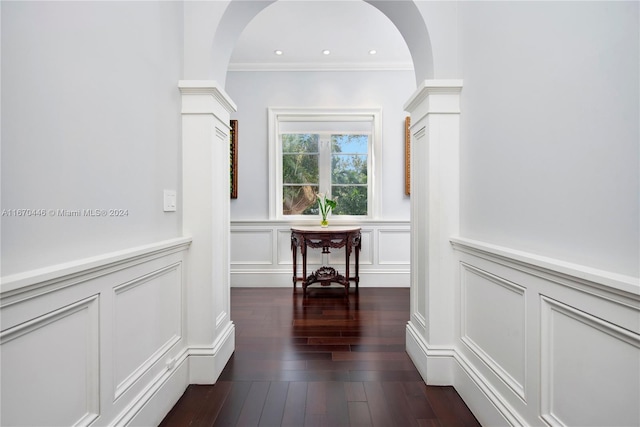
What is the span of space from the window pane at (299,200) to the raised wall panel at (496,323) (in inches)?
98.7

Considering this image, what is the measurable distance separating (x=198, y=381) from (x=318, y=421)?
0.74 meters

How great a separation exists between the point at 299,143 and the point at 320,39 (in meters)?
1.21

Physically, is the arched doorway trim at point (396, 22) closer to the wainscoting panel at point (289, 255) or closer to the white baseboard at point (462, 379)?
the white baseboard at point (462, 379)

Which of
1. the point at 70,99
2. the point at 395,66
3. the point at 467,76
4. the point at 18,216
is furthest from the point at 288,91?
the point at 18,216

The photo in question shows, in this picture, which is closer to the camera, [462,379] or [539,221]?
[539,221]

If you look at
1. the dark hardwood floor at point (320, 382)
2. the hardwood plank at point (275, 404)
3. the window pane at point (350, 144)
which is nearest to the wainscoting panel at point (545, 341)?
the dark hardwood floor at point (320, 382)

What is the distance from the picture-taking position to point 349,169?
3938mm

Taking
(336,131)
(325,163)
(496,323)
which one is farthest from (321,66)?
(496,323)

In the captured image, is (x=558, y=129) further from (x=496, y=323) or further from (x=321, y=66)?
(x=321, y=66)

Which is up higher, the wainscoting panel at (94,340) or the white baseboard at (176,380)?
the wainscoting panel at (94,340)

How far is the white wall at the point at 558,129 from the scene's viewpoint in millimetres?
778

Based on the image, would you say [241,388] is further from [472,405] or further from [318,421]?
[472,405]

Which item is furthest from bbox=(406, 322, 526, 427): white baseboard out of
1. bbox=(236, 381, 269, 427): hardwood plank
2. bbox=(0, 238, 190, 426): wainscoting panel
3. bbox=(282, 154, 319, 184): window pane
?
bbox=(282, 154, 319, 184): window pane

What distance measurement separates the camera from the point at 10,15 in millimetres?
756
